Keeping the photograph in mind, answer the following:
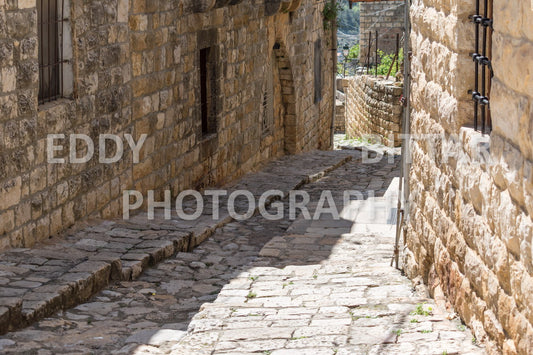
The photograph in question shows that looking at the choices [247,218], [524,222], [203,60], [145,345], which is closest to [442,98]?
[524,222]

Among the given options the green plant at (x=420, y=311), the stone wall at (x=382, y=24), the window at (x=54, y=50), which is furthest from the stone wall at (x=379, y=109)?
the green plant at (x=420, y=311)

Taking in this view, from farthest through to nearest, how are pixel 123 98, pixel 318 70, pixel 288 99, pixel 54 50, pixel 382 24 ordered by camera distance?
pixel 382 24 < pixel 318 70 < pixel 288 99 < pixel 123 98 < pixel 54 50

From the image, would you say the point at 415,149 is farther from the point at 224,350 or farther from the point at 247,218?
the point at 247,218

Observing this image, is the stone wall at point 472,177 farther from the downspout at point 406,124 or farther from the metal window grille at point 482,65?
the downspout at point 406,124

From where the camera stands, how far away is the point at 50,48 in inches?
286

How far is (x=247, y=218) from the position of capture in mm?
10070

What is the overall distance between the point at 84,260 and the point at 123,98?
236cm

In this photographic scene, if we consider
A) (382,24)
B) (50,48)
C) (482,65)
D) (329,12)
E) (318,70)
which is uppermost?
(382,24)

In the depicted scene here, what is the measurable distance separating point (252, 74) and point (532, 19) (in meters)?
9.96

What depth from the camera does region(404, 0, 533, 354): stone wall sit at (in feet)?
11.4

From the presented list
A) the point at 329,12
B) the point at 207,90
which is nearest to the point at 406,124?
the point at 207,90

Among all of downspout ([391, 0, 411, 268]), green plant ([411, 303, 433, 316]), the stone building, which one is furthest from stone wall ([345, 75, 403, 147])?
green plant ([411, 303, 433, 316])

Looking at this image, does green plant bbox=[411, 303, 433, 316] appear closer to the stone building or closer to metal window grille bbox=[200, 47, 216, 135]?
the stone building

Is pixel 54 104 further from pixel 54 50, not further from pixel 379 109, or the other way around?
pixel 379 109
